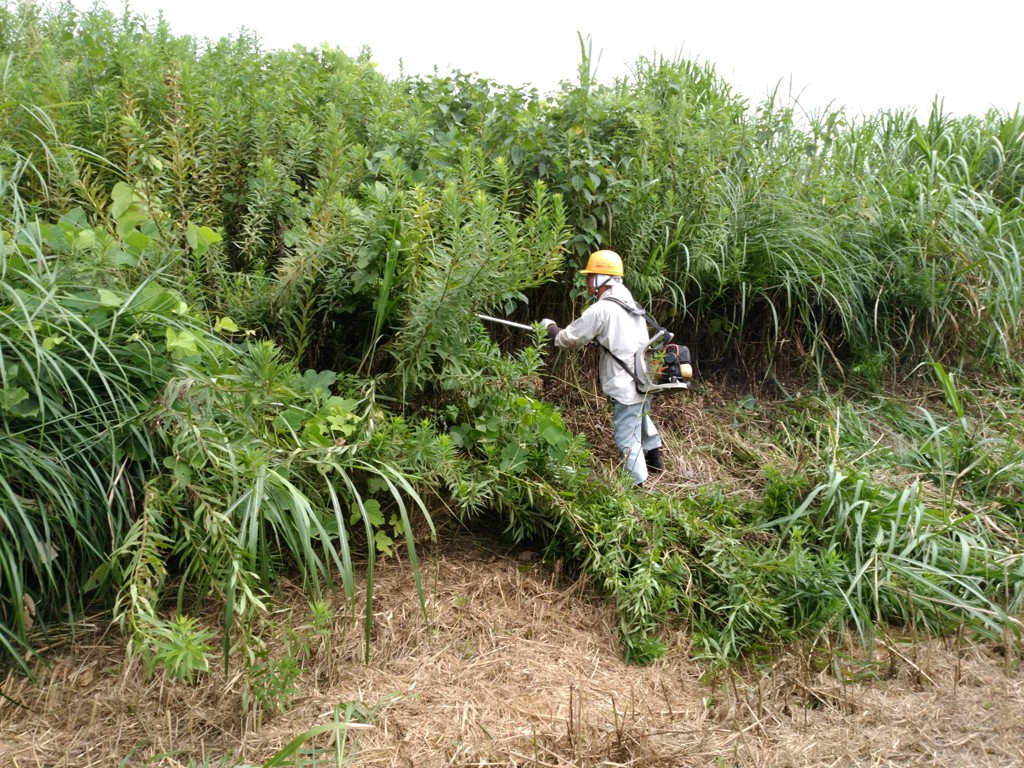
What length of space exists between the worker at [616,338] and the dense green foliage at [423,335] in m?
0.28

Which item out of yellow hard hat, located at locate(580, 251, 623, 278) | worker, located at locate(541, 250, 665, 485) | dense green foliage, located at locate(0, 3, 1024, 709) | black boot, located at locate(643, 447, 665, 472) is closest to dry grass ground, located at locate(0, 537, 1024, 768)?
dense green foliage, located at locate(0, 3, 1024, 709)

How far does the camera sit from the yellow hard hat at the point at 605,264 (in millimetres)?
4672

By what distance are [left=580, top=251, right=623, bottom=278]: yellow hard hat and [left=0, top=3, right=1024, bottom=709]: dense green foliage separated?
26 cm

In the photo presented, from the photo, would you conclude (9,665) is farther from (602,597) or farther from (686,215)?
(686,215)

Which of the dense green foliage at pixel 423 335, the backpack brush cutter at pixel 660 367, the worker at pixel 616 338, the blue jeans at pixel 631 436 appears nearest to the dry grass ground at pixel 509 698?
the dense green foliage at pixel 423 335

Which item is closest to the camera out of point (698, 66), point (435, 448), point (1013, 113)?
point (435, 448)

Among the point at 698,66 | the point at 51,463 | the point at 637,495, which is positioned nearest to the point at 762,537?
the point at 637,495

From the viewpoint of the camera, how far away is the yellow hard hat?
15.3 feet

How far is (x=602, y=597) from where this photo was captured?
3896 mm

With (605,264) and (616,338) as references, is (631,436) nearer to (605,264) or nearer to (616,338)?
(616,338)

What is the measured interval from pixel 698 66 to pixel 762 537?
3.84 m

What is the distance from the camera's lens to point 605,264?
467cm

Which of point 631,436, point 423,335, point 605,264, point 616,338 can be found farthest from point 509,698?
point 605,264

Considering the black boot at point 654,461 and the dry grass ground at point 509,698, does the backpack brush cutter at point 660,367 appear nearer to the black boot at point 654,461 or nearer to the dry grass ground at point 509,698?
the black boot at point 654,461
